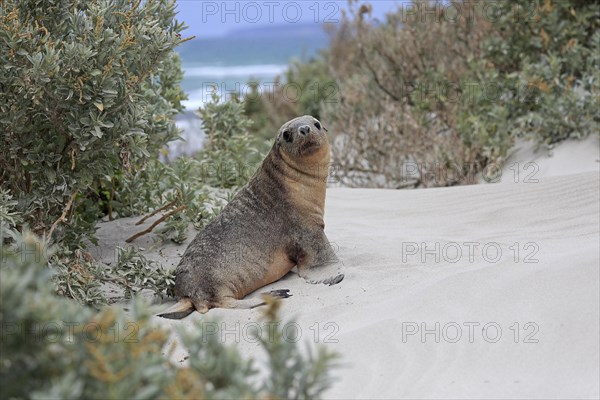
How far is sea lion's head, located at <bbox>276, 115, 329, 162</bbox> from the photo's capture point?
5.45 metres

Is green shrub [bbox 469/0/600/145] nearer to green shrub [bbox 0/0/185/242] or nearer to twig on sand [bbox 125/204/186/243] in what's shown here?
twig on sand [bbox 125/204/186/243]

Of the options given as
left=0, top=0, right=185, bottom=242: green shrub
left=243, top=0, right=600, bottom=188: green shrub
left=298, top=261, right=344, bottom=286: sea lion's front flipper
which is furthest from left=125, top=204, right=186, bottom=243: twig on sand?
left=243, top=0, right=600, bottom=188: green shrub

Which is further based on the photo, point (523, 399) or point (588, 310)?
point (588, 310)

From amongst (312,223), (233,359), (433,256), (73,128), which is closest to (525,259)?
A: (433,256)

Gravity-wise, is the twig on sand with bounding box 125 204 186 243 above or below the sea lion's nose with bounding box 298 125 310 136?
below

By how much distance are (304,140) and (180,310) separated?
1325 mm

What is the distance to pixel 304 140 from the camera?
546cm

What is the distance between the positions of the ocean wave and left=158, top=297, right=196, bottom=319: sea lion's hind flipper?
51.5m

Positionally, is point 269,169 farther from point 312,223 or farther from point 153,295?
point 153,295

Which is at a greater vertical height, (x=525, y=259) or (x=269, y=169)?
(x=269, y=169)

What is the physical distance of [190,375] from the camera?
8.24 ft

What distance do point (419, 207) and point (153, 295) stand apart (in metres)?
2.63

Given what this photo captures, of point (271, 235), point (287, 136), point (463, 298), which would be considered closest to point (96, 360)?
point (463, 298)

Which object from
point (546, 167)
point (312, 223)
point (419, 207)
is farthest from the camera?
point (546, 167)
